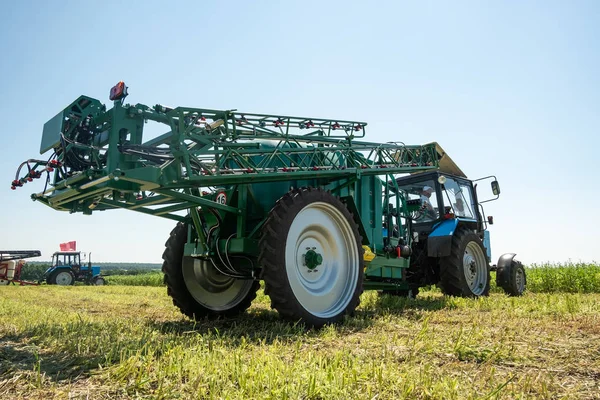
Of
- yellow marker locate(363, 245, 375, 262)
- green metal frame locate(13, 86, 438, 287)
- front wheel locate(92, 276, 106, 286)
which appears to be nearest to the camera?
green metal frame locate(13, 86, 438, 287)

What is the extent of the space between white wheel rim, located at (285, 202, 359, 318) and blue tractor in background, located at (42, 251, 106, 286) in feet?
77.5

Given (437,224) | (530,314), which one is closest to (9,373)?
(530,314)

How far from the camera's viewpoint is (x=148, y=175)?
431 centimetres

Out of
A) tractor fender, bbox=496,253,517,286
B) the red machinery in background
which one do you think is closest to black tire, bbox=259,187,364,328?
tractor fender, bbox=496,253,517,286

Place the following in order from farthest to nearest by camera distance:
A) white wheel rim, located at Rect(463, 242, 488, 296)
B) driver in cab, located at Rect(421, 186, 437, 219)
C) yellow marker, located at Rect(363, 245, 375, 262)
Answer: driver in cab, located at Rect(421, 186, 437, 219) → white wheel rim, located at Rect(463, 242, 488, 296) → yellow marker, located at Rect(363, 245, 375, 262)

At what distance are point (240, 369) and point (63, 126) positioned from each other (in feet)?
11.5

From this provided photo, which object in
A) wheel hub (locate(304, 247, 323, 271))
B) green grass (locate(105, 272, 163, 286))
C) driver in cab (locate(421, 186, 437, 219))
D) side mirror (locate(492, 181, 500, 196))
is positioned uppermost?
side mirror (locate(492, 181, 500, 196))

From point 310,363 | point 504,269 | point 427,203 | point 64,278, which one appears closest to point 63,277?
point 64,278

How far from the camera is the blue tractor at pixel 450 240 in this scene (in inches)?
324

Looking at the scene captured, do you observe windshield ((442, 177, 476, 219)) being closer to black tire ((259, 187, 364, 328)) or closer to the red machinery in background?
black tire ((259, 187, 364, 328))

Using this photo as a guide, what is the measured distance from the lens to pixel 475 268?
8.91 meters

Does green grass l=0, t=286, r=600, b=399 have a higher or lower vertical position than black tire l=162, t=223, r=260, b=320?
lower

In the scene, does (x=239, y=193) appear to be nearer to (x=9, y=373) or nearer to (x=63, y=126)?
(x=63, y=126)

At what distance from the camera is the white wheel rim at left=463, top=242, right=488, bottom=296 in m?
8.71
